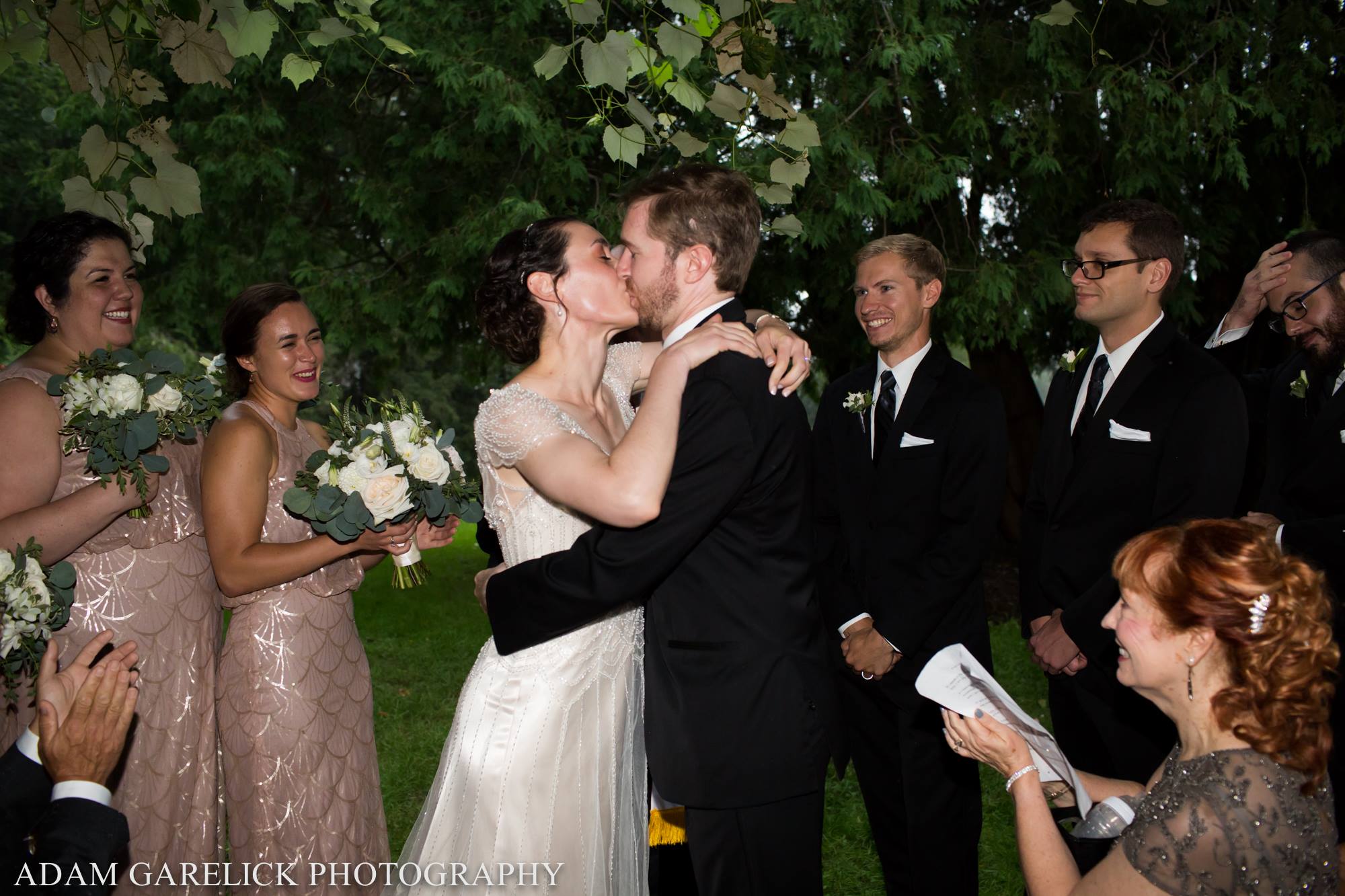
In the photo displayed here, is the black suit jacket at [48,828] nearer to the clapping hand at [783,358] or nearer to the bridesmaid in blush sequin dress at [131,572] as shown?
the bridesmaid in blush sequin dress at [131,572]

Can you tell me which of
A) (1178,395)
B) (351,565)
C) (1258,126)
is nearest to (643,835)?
(351,565)

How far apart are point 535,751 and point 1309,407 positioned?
11.1ft

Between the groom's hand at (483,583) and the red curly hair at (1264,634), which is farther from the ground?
the groom's hand at (483,583)

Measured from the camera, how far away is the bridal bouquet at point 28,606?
2.99m

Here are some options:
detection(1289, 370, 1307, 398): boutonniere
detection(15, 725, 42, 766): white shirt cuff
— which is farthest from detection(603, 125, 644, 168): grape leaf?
detection(1289, 370, 1307, 398): boutonniere

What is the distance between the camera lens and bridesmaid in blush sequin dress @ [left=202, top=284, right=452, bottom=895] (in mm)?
3830

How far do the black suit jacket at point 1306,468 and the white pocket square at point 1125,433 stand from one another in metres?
0.67

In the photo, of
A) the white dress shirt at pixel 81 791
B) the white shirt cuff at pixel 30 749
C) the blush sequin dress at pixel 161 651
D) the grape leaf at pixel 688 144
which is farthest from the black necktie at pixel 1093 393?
the white shirt cuff at pixel 30 749

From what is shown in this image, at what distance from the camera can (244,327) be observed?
4.21m

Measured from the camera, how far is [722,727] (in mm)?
2951

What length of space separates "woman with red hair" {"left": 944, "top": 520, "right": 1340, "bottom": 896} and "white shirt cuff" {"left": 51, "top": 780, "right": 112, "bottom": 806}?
196cm

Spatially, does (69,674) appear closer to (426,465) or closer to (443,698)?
(426,465)

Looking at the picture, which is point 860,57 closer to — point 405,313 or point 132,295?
point 405,313

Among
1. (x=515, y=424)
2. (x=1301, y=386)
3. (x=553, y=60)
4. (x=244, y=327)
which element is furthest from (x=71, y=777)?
(x=1301, y=386)
